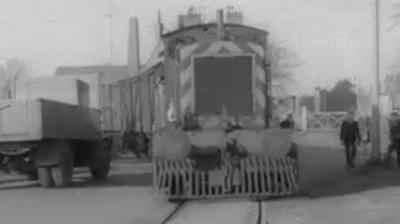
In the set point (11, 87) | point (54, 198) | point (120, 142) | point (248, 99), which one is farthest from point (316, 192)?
point (120, 142)

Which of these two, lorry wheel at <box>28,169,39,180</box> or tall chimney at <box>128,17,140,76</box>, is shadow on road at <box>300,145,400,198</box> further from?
tall chimney at <box>128,17,140,76</box>

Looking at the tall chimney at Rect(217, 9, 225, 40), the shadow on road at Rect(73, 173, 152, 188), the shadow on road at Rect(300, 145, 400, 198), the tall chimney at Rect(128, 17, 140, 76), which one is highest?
the tall chimney at Rect(128, 17, 140, 76)

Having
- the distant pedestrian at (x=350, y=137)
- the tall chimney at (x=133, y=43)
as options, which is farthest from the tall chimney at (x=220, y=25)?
the tall chimney at (x=133, y=43)

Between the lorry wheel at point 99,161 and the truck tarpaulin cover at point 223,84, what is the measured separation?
23.2 ft

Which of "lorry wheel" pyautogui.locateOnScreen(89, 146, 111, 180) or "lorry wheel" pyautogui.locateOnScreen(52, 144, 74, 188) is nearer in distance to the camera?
"lorry wheel" pyautogui.locateOnScreen(52, 144, 74, 188)

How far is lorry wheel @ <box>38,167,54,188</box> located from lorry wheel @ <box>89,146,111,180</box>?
10.2 feet

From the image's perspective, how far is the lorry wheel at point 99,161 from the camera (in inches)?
910

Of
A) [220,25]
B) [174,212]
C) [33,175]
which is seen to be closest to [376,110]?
[220,25]

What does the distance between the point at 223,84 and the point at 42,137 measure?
446 cm

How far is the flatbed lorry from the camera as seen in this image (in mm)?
18656

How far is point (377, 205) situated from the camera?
14852mm

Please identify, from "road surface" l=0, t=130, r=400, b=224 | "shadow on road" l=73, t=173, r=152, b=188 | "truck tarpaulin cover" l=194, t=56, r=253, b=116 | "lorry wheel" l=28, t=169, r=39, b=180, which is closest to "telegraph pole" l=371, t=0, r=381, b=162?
"road surface" l=0, t=130, r=400, b=224

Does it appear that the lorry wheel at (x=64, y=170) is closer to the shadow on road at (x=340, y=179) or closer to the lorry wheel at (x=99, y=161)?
the lorry wheel at (x=99, y=161)

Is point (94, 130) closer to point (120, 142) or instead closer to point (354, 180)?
point (354, 180)
